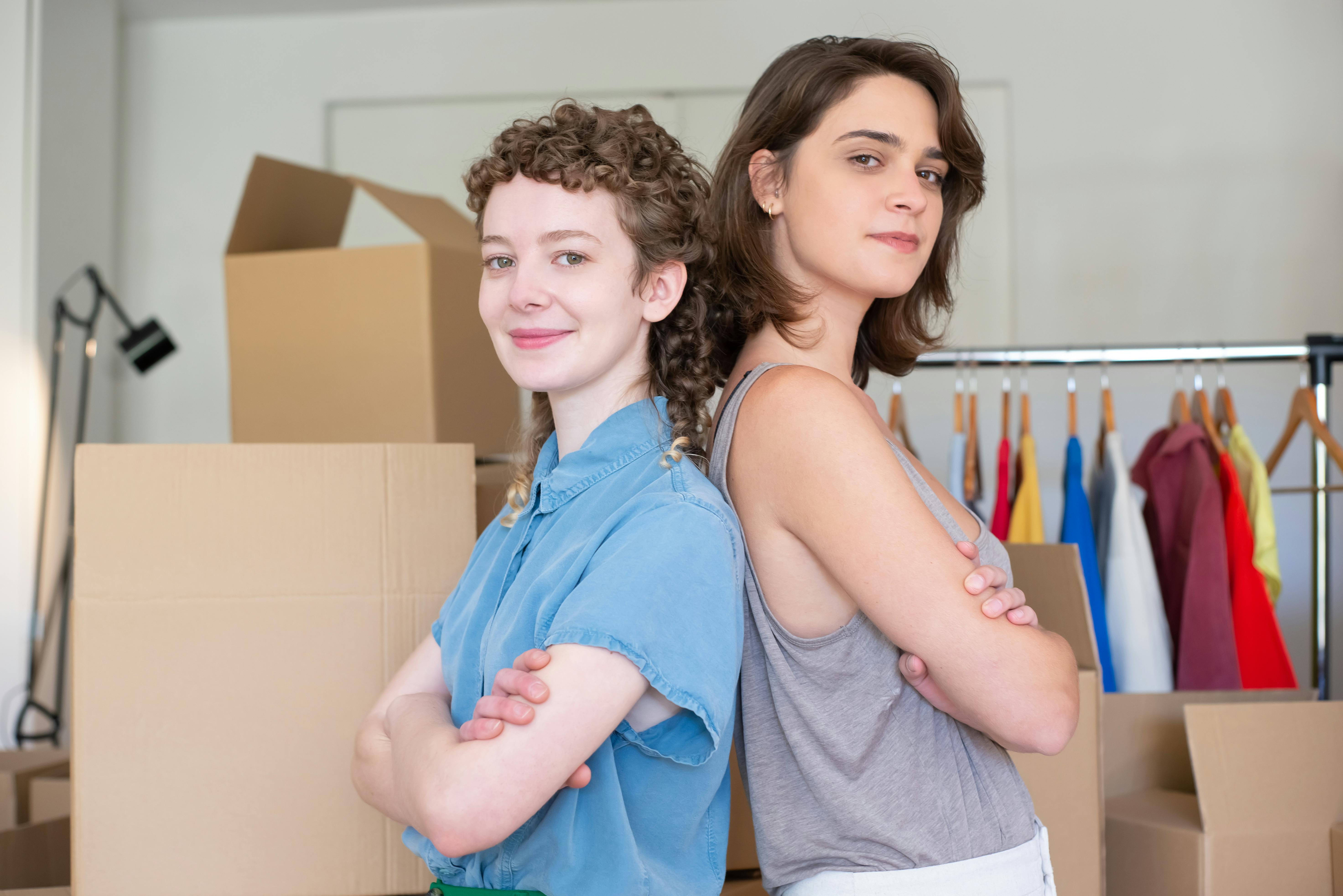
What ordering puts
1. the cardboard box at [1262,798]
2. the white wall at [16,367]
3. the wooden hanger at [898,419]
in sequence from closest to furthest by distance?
the cardboard box at [1262,798], the wooden hanger at [898,419], the white wall at [16,367]

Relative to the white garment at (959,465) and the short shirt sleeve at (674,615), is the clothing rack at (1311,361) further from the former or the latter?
the short shirt sleeve at (674,615)

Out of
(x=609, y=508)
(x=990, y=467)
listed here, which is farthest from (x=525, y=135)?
(x=990, y=467)

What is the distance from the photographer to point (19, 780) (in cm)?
175

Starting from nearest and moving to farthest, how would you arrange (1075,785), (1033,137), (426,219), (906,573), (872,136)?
1. (906,573)
2. (872,136)
3. (1075,785)
4. (426,219)
5. (1033,137)

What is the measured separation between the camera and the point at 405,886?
108 centimetres

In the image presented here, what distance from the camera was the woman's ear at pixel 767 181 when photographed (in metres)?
1.01

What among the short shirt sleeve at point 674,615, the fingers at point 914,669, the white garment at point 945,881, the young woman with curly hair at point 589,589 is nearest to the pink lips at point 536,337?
the young woman with curly hair at point 589,589

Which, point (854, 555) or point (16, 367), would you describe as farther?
point (16, 367)

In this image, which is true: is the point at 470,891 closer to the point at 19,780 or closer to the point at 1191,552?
the point at 19,780

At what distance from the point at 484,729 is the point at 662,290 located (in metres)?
0.37

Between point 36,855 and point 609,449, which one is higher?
point 609,449

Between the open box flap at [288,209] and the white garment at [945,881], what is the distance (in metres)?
1.08

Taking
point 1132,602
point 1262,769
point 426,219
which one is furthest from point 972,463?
point 426,219

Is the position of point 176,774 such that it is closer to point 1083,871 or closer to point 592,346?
point 592,346
